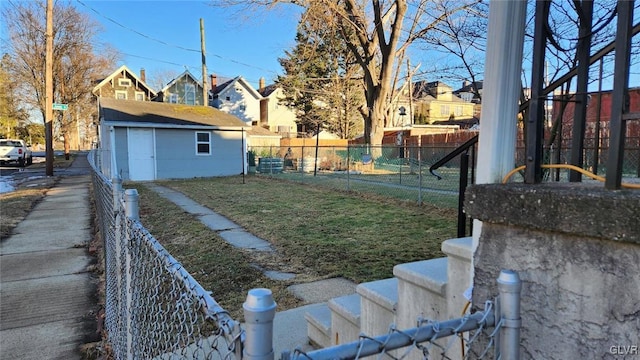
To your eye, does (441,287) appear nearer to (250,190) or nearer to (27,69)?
(250,190)

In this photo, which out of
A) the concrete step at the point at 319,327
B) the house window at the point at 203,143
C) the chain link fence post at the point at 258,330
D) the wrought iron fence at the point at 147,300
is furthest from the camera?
the house window at the point at 203,143

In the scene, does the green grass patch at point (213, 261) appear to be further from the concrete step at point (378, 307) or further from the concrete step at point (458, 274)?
the concrete step at point (458, 274)

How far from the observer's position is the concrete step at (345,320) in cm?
237

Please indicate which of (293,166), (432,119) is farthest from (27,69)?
(432,119)

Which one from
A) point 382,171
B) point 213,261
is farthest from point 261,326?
point 382,171

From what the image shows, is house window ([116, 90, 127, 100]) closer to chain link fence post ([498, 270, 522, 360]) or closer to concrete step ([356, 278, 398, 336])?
concrete step ([356, 278, 398, 336])

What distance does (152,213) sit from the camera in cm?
854

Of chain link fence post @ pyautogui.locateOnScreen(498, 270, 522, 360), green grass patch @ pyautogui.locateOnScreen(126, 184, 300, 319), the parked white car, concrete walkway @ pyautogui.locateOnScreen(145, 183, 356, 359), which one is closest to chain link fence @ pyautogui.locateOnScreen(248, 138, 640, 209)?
chain link fence post @ pyautogui.locateOnScreen(498, 270, 522, 360)

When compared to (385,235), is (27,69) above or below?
above

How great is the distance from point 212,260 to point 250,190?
25.2ft

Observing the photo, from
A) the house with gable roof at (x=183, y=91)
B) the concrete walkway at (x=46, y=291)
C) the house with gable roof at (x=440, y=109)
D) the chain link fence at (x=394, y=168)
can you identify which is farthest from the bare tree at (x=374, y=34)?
the house with gable roof at (x=440, y=109)

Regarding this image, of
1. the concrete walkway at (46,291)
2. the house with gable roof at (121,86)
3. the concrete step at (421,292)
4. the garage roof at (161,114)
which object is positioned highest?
the house with gable roof at (121,86)

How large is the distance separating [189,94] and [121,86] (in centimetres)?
642

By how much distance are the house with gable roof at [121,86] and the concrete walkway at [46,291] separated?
32.6 metres
